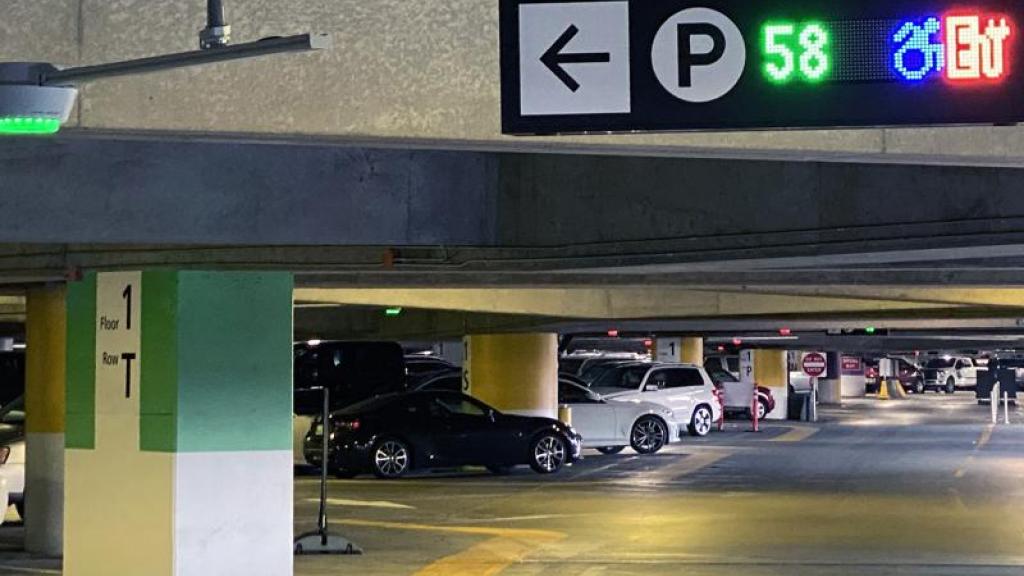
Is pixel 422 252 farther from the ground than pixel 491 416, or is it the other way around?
pixel 422 252

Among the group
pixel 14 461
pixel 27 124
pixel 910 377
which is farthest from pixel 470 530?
pixel 910 377

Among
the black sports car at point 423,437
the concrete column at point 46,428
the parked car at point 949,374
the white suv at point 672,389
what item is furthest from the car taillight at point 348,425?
the parked car at point 949,374

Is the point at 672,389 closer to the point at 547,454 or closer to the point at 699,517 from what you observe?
the point at 547,454

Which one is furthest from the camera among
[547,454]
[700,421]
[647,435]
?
[700,421]

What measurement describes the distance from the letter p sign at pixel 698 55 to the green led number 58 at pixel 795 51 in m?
0.13

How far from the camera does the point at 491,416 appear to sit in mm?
29812

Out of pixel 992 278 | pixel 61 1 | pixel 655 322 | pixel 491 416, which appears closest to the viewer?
pixel 61 1

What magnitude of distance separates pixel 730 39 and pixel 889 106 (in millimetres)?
752

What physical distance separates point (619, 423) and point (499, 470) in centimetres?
549

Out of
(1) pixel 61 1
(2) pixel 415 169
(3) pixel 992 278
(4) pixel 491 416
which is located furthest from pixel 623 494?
(1) pixel 61 1

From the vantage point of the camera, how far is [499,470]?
30812 millimetres

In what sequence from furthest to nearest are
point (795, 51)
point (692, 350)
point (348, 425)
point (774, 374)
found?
1. point (774, 374)
2. point (692, 350)
3. point (348, 425)
4. point (795, 51)

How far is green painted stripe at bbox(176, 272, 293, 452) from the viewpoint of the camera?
14.9 m

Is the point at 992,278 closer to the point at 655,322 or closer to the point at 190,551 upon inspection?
the point at 190,551
